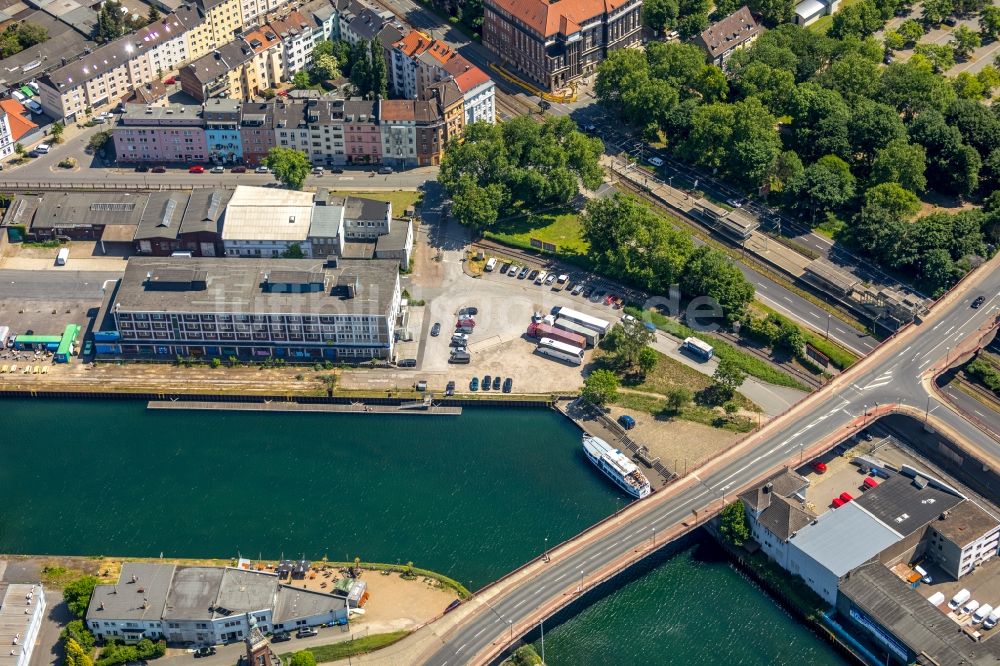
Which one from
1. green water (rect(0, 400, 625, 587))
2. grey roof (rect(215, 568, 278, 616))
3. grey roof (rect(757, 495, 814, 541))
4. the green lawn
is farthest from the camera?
green water (rect(0, 400, 625, 587))

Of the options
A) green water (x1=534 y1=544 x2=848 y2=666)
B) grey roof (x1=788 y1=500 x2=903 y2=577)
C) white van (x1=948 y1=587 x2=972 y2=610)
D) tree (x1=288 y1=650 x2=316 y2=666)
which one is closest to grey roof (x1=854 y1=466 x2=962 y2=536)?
Answer: grey roof (x1=788 y1=500 x2=903 y2=577)

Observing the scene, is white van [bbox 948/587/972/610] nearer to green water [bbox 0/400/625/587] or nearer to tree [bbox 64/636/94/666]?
green water [bbox 0/400/625/587]

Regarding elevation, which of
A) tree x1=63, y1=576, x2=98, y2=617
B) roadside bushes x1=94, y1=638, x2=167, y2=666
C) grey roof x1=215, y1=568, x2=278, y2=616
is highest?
grey roof x1=215, y1=568, x2=278, y2=616

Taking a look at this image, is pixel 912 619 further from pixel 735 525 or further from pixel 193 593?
pixel 193 593

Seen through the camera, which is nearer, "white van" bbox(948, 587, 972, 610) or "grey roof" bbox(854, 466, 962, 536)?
"white van" bbox(948, 587, 972, 610)

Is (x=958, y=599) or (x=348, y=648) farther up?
(x=958, y=599)

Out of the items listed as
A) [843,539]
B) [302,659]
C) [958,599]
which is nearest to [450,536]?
[302,659]
